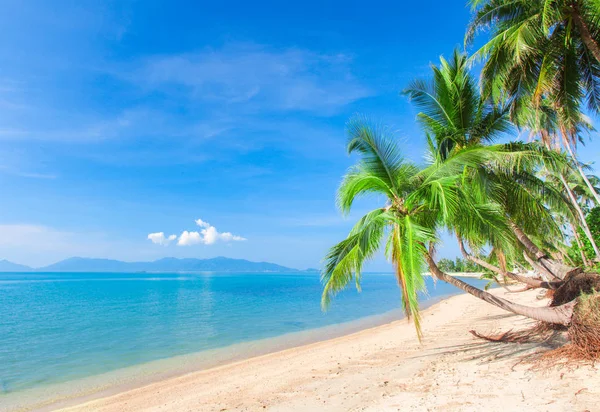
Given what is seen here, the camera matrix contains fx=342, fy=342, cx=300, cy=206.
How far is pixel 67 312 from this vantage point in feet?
91.4

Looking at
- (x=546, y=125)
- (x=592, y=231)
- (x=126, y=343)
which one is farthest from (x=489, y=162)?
(x=126, y=343)

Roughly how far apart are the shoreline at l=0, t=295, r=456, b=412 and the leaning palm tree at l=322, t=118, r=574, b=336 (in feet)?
23.7

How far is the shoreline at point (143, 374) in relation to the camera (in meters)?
8.95

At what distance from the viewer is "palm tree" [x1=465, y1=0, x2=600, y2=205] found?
774 cm

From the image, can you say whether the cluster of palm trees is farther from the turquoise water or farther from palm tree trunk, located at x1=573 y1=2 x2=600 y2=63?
the turquoise water

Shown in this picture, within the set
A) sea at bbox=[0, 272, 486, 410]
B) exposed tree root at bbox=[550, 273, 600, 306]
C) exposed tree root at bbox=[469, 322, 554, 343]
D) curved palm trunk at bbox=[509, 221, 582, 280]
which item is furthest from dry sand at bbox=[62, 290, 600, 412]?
curved palm trunk at bbox=[509, 221, 582, 280]

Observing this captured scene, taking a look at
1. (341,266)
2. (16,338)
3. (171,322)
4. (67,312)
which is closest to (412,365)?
(341,266)

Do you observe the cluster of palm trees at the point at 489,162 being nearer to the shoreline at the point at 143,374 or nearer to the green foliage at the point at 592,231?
the green foliage at the point at 592,231

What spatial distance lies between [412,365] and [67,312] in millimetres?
29870

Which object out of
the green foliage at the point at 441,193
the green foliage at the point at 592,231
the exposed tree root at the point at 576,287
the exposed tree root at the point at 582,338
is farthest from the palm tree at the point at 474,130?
the green foliage at the point at 592,231

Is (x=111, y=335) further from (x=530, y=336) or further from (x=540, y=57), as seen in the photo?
(x=540, y=57)

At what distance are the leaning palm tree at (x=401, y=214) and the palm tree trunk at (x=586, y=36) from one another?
3.95 meters

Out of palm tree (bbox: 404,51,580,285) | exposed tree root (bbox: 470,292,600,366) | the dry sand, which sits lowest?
the dry sand

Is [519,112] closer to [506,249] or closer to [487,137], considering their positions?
[487,137]
